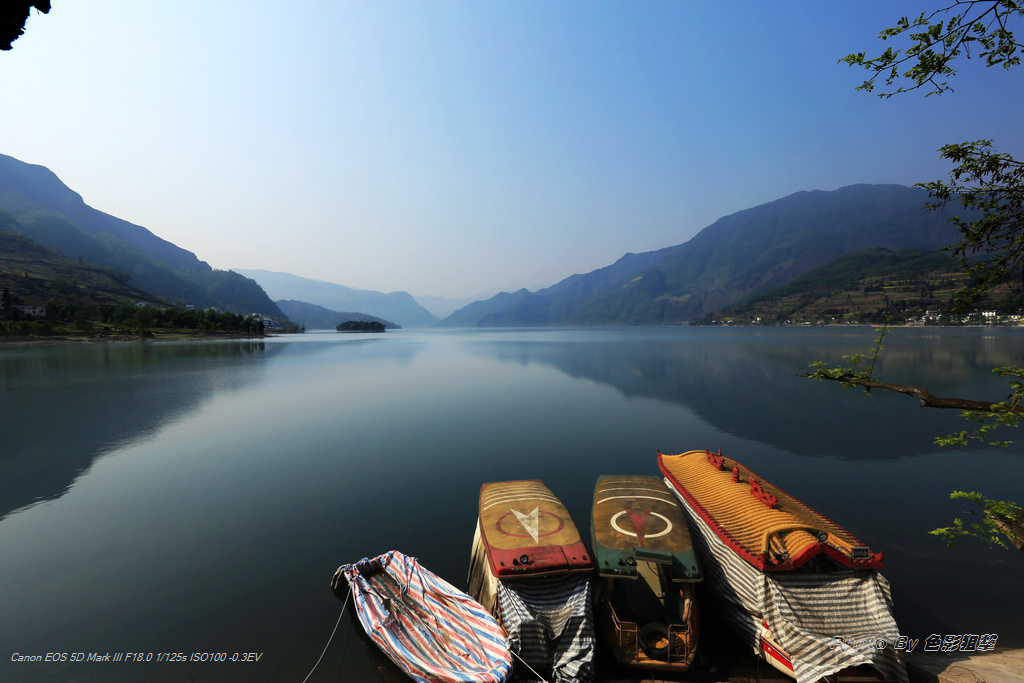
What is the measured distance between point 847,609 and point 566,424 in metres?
29.2

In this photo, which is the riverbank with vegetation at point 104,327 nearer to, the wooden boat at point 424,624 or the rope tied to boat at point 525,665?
the wooden boat at point 424,624

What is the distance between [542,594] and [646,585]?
4.26 meters

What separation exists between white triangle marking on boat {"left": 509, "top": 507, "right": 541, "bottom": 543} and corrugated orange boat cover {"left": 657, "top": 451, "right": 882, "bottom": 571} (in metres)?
6.20

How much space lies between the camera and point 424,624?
41.8ft

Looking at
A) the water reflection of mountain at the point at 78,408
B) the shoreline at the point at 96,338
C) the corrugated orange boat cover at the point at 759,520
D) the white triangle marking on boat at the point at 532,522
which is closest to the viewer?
the corrugated orange boat cover at the point at 759,520

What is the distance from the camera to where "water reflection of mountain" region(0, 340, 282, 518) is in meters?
29.0

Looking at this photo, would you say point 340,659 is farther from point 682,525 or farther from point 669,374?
point 669,374

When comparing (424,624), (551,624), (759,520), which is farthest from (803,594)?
(424,624)

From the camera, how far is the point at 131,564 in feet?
59.7

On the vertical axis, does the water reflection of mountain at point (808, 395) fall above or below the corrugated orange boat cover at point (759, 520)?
below

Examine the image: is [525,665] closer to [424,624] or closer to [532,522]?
[424,624]

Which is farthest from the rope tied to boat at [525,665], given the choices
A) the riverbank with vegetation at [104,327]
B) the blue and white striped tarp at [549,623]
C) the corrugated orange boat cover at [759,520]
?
the riverbank with vegetation at [104,327]

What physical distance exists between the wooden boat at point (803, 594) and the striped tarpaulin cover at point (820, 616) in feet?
0.07

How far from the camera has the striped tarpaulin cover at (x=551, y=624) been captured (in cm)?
1099
